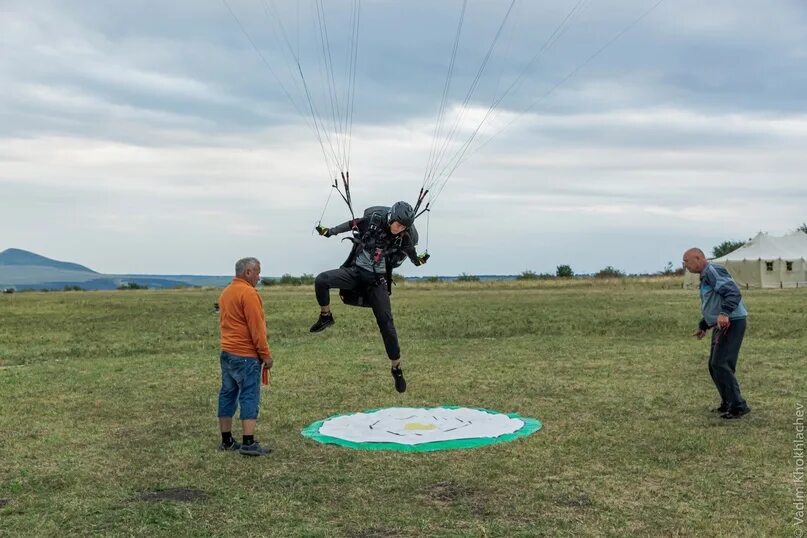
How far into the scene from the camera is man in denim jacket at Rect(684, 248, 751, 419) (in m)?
9.73

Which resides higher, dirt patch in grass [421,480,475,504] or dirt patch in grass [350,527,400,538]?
dirt patch in grass [421,480,475,504]

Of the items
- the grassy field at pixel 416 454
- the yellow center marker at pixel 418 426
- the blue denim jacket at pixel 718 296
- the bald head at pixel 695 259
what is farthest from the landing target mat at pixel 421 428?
the bald head at pixel 695 259

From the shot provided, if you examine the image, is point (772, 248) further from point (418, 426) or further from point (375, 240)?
point (375, 240)

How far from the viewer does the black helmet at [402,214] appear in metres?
9.07

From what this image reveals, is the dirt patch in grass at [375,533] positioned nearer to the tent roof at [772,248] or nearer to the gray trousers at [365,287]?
the gray trousers at [365,287]

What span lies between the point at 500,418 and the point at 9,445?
6216 millimetres

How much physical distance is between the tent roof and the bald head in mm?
43258

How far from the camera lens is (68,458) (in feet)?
27.7

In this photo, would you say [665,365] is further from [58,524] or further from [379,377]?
[58,524]

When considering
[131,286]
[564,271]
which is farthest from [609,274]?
[131,286]

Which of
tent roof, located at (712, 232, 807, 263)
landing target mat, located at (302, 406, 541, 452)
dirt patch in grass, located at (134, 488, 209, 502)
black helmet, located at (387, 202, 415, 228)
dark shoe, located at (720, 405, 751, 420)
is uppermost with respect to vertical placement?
tent roof, located at (712, 232, 807, 263)

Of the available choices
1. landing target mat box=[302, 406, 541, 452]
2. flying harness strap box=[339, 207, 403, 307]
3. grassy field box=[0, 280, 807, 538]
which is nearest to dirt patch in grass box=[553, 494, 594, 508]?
grassy field box=[0, 280, 807, 538]

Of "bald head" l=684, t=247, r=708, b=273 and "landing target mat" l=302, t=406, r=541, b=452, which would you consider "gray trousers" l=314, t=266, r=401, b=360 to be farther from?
"bald head" l=684, t=247, r=708, b=273

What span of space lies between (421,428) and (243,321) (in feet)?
8.91
